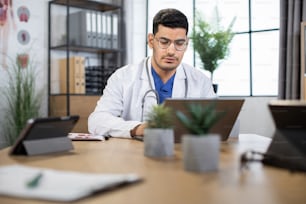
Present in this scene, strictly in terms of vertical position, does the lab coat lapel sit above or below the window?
below

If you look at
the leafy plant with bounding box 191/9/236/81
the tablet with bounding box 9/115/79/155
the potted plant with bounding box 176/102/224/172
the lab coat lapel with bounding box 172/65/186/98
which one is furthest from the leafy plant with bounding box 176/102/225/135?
the leafy plant with bounding box 191/9/236/81

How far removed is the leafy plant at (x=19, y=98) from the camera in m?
3.85

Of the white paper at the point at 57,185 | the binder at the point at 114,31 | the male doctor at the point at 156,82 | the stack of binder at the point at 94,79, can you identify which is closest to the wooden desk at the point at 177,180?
the white paper at the point at 57,185

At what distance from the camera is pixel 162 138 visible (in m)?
1.22

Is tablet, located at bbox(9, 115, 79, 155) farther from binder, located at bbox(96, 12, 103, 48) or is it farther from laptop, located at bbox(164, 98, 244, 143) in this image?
binder, located at bbox(96, 12, 103, 48)

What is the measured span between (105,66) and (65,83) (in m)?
0.72

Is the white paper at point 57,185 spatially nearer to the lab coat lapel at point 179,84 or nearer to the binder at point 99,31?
the lab coat lapel at point 179,84

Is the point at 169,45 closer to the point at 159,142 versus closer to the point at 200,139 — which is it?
the point at 159,142

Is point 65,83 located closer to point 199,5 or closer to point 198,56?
point 198,56

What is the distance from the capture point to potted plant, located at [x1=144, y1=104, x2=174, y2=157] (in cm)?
120

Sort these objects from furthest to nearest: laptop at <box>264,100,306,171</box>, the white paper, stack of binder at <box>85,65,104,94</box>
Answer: stack of binder at <box>85,65,104,94</box> < laptop at <box>264,100,306,171</box> < the white paper

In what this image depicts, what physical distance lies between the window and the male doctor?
2.25 meters

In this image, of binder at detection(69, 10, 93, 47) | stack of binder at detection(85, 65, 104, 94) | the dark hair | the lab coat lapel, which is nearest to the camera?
the dark hair

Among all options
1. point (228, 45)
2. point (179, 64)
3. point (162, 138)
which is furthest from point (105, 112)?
point (228, 45)
